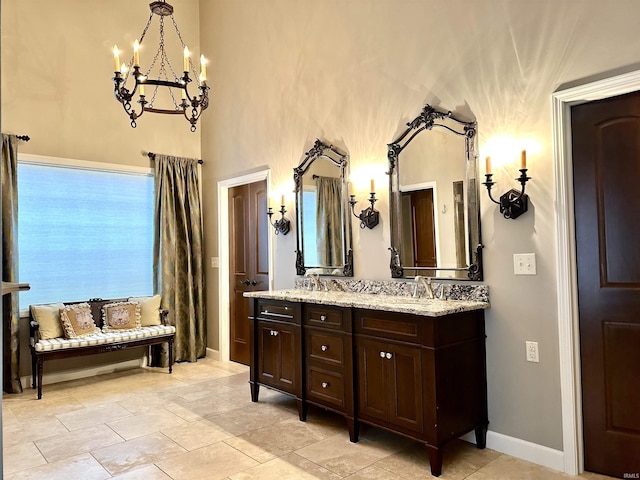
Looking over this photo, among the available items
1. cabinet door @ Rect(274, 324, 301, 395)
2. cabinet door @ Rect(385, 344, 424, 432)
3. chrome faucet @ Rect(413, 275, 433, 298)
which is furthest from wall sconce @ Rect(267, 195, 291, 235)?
cabinet door @ Rect(385, 344, 424, 432)

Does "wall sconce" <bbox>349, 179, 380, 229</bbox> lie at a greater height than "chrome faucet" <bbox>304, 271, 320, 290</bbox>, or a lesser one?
greater

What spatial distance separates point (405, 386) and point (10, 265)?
384 centimetres

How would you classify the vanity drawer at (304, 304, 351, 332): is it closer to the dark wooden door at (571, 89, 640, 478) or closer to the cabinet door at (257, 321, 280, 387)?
the cabinet door at (257, 321, 280, 387)

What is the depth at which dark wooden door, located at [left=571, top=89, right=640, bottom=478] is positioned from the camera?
2605 millimetres

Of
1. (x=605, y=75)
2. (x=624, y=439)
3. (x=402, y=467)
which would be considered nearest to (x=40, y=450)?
(x=402, y=467)

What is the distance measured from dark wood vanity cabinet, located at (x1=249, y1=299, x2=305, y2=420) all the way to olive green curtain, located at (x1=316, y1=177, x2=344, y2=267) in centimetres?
66

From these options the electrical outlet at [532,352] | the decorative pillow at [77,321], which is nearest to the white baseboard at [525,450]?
the electrical outlet at [532,352]

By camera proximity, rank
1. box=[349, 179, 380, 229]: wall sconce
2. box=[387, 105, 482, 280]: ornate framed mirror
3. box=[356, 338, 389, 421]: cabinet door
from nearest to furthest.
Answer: box=[356, 338, 389, 421]: cabinet door
box=[387, 105, 482, 280]: ornate framed mirror
box=[349, 179, 380, 229]: wall sconce

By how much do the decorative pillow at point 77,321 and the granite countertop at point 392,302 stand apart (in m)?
2.08

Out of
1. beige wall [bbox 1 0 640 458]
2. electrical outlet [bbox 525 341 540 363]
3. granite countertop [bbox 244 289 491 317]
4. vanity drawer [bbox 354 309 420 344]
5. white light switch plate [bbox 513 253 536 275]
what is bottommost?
electrical outlet [bbox 525 341 540 363]

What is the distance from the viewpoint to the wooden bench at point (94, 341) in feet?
14.5

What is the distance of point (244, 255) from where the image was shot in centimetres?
560

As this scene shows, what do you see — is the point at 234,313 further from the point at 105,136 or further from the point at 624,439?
the point at 624,439

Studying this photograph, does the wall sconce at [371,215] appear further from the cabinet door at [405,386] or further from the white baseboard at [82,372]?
the white baseboard at [82,372]
